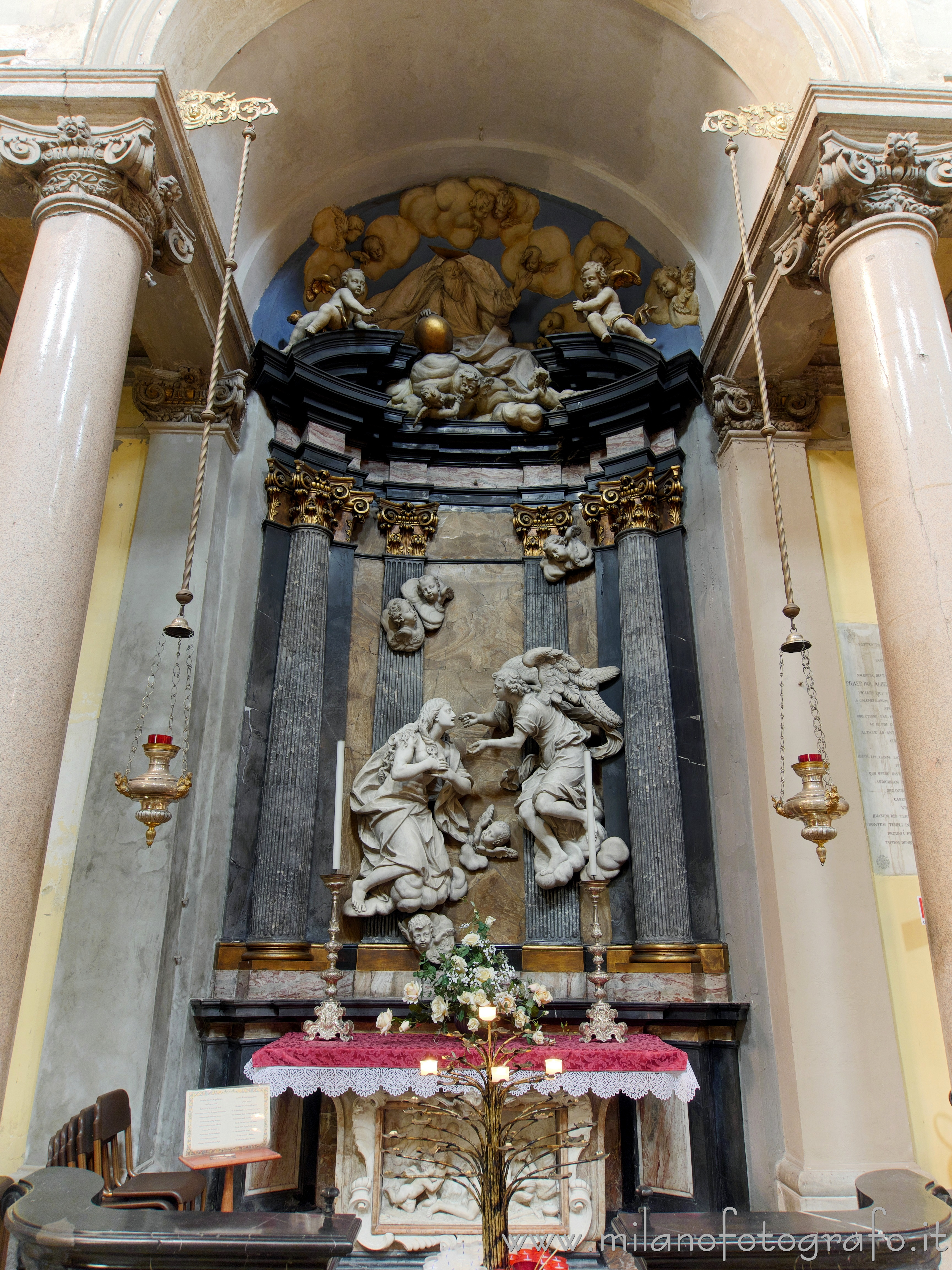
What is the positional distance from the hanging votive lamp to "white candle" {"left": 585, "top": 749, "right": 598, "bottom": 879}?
61.8 inches

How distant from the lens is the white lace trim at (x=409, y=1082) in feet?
15.4

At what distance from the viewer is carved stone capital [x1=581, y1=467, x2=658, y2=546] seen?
24.1ft

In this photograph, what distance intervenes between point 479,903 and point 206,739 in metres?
2.39

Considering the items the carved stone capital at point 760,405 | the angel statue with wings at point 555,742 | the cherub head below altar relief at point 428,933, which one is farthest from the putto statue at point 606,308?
the cherub head below altar relief at point 428,933

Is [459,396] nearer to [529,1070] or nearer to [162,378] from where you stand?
[162,378]

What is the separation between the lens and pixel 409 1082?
4699mm

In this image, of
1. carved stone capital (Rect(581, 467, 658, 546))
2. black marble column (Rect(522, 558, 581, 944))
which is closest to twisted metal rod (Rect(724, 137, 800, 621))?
carved stone capital (Rect(581, 467, 658, 546))

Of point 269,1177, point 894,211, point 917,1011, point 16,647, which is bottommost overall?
point 269,1177

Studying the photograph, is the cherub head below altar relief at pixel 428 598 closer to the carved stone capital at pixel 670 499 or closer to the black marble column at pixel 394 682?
the black marble column at pixel 394 682

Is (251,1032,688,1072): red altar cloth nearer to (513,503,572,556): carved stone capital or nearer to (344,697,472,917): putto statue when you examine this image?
(344,697,472,917): putto statue

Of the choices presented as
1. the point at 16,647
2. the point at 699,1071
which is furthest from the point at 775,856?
the point at 16,647

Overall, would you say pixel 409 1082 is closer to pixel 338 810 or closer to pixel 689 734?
pixel 338 810

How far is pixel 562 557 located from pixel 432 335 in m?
2.51

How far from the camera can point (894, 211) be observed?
4.50 m
